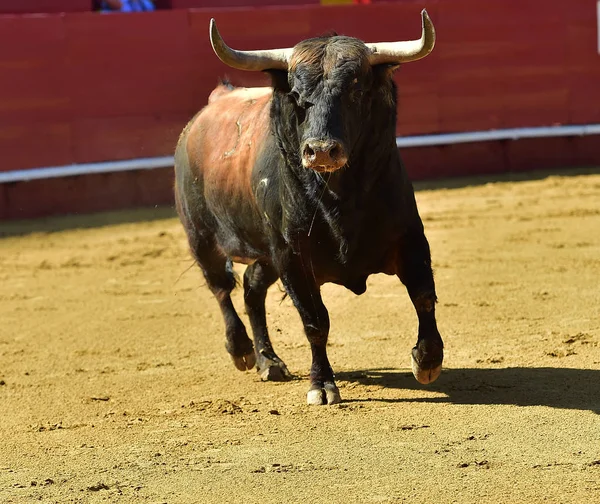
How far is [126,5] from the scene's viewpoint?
965 cm

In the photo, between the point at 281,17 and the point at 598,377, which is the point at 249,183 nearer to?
the point at 598,377

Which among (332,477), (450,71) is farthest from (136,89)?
(332,477)

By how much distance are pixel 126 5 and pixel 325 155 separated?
650 cm

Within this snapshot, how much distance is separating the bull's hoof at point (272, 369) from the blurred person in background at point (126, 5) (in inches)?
A: 220

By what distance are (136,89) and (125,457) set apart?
6045 mm

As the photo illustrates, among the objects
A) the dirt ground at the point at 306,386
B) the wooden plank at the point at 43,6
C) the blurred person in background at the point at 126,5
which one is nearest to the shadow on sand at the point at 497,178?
the dirt ground at the point at 306,386

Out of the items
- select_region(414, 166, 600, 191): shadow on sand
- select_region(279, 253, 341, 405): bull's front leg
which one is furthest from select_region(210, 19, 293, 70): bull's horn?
select_region(414, 166, 600, 191): shadow on sand

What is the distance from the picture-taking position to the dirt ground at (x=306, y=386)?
10.2 ft

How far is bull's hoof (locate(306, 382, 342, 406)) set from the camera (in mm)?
3994

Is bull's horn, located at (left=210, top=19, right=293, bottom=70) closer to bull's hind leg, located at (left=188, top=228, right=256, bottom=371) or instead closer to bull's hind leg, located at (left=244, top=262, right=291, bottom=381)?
bull's hind leg, located at (left=244, top=262, right=291, bottom=381)

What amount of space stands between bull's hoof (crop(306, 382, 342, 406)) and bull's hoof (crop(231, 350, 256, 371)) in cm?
67

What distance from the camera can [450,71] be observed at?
992 cm

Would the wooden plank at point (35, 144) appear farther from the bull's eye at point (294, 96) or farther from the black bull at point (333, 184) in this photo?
the bull's eye at point (294, 96)

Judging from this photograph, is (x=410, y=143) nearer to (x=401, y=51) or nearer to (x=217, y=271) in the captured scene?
(x=217, y=271)
